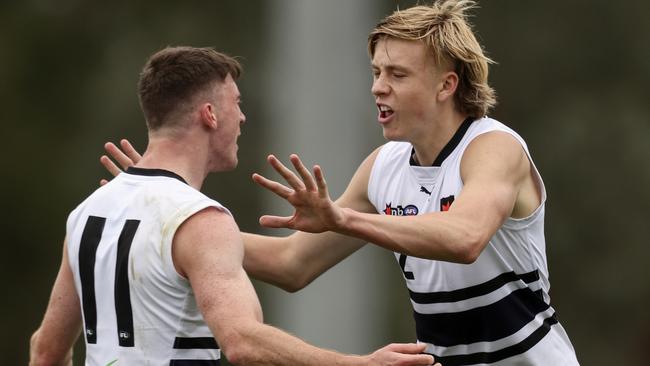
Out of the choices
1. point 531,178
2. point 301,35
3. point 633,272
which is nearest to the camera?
point 531,178

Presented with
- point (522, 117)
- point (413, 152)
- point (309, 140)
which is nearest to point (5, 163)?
point (309, 140)

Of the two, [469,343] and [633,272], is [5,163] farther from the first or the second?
[469,343]

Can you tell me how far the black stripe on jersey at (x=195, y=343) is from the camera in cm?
562

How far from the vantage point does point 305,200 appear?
5648mm

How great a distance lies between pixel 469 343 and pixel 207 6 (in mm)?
13679

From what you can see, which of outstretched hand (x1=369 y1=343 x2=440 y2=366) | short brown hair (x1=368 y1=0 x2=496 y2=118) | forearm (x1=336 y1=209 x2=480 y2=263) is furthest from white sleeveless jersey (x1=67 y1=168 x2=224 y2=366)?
short brown hair (x1=368 y1=0 x2=496 y2=118)

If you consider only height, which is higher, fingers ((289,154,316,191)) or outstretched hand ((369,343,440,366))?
fingers ((289,154,316,191))

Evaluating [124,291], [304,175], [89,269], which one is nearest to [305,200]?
[304,175]

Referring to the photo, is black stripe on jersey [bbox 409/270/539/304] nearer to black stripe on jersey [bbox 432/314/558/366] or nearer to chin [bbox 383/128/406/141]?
black stripe on jersey [bbox 432/314/558/366]

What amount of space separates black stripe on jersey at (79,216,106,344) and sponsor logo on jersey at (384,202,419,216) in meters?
1.51

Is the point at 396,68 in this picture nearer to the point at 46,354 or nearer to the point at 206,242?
the point at 206,242

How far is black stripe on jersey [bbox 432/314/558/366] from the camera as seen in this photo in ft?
21.4

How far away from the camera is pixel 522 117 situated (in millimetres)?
19766

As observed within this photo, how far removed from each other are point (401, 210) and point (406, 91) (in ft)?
1.76
